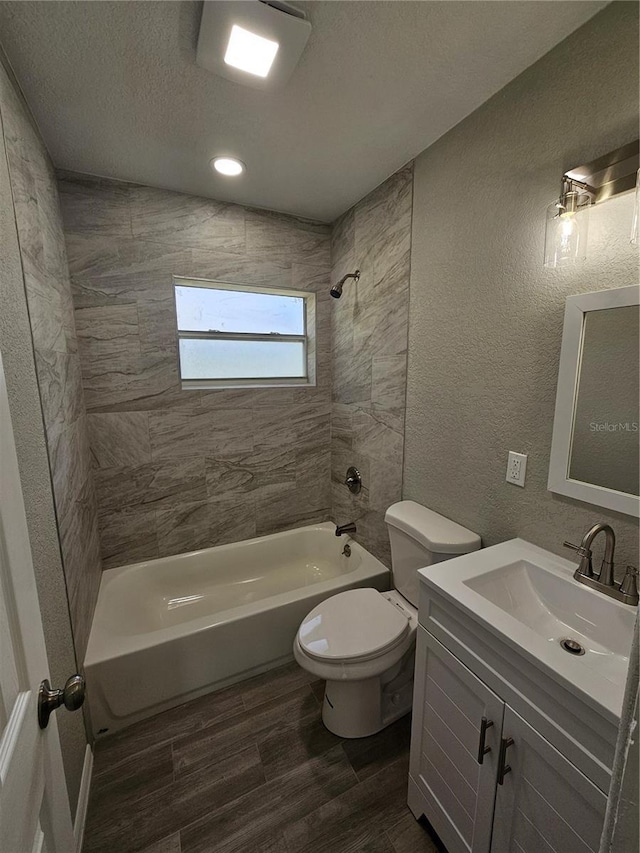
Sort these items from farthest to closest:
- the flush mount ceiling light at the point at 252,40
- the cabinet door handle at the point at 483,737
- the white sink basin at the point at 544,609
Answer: the flush mount ceiling light at the point at 252,40, the cabinet door handle at the point at 483,737, the white sink basin at the point at 544,609

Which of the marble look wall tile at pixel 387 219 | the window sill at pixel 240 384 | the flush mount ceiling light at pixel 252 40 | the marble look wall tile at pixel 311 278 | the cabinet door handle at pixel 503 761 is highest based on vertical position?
the flush mount ceiling light at pixel 252 40

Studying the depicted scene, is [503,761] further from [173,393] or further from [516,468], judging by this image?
[173,393]

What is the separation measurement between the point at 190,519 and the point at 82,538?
73 cm

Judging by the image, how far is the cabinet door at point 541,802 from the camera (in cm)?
68

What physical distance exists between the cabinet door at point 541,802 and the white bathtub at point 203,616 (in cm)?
112

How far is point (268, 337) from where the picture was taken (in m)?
2.47

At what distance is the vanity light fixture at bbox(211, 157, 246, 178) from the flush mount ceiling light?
0.50m

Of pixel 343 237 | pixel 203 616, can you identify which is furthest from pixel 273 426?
pixel 343 237

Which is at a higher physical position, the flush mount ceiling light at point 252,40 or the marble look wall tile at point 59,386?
the flush mount ceiling light at point 252,40

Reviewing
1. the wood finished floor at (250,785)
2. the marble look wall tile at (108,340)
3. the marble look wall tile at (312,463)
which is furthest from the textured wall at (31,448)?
the marble look wall tile at (312,463)

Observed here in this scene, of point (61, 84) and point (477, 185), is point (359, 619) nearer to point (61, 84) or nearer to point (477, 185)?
point (477, 185)

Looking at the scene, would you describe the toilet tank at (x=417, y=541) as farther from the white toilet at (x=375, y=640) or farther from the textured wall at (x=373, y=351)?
the textured wall at (x=373, y=351)

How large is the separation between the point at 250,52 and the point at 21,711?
1.79 metres

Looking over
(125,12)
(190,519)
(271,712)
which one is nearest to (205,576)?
(190,519)
